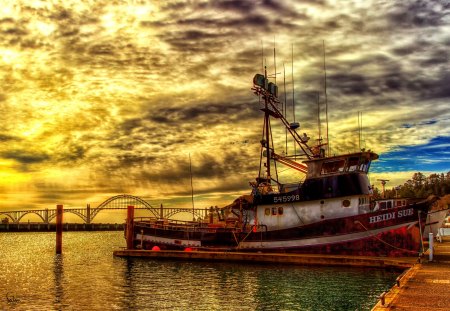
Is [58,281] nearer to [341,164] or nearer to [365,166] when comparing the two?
[341,164]

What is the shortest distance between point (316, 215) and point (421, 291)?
1866 cm

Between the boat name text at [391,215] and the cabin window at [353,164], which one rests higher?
the cabin window at [353,164]

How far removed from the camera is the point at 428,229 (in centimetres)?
3828

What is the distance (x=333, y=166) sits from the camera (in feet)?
116

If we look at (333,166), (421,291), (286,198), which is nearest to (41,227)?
(286,198)

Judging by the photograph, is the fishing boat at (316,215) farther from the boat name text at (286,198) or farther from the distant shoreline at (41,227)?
the distant shoreline at (41,227)

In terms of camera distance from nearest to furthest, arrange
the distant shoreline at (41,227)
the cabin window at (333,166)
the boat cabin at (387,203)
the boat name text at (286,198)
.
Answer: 1. the cabin window at (333,166)
2. the boat name text at (286,198)
3. the boat cabin at (387,203)
4. the distant shoreline at (41,227)

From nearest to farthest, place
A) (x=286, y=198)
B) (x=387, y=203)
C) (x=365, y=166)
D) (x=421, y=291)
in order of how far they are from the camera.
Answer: (x=421, y=291), (x=365, y=166), (x=286, y=198), (x=387, y=203)

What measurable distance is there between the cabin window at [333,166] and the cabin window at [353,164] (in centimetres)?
49

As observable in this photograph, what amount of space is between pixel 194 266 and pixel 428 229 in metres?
19.1

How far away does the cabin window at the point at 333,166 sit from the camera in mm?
34906

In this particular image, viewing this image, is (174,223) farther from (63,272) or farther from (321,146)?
(321,146)

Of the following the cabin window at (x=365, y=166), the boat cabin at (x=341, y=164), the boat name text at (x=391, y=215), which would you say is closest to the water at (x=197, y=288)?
the boat name text at (x=391, y=215)

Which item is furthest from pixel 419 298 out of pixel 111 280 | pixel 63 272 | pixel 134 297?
pixel 63 272
